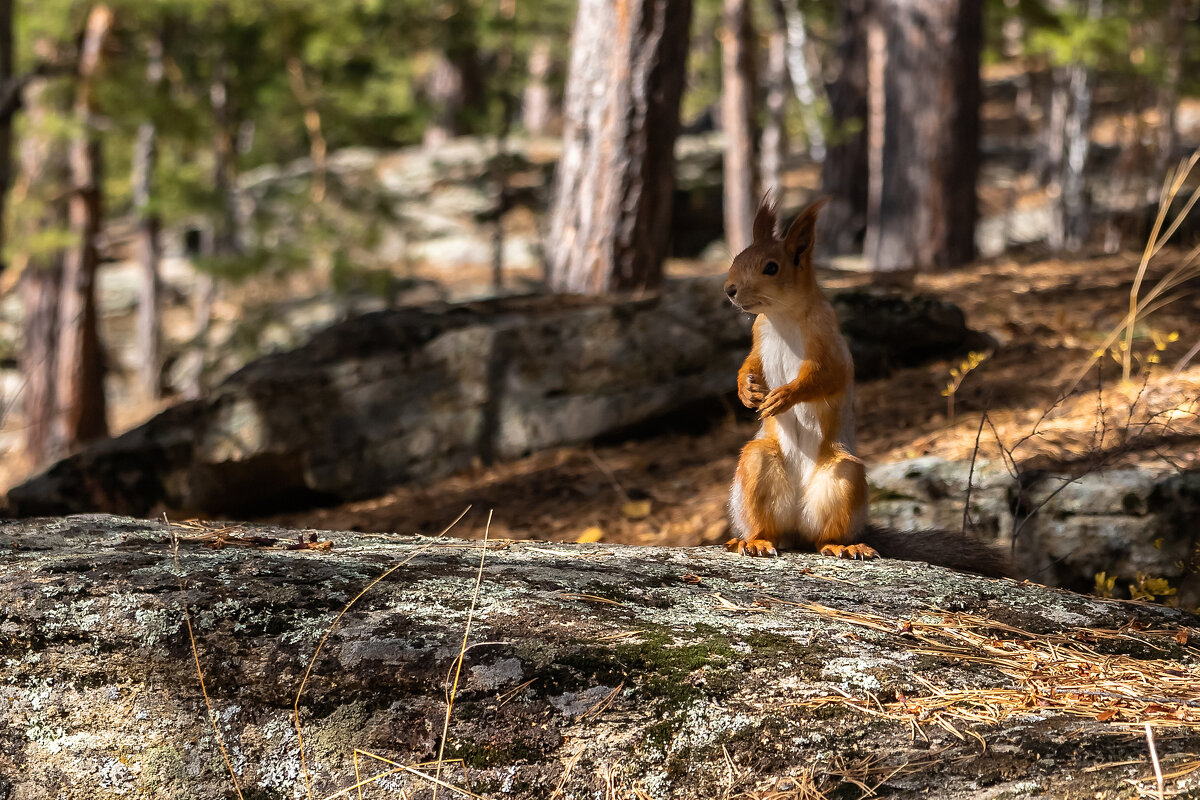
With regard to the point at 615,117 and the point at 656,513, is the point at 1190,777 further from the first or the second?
the point at 615,117

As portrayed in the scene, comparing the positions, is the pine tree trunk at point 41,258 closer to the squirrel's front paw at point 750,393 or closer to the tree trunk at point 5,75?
the tree trunk at point 5,75

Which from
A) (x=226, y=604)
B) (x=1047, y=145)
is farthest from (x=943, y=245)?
(x=1047, y=145)

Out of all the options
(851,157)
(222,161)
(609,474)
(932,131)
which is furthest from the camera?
(851,157)

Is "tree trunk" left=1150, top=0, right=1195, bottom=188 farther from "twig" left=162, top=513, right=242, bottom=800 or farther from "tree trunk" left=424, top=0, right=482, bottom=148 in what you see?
"twig" left=162, top=513, right=242, bottom=800

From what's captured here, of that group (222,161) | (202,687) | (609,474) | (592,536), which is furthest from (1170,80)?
(202,687)

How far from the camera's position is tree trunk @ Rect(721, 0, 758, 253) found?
36.3 feet

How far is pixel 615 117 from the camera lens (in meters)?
7.18

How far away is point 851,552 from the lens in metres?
3.36

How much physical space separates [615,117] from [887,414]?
3071mm

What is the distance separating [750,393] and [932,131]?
6718 millimetres

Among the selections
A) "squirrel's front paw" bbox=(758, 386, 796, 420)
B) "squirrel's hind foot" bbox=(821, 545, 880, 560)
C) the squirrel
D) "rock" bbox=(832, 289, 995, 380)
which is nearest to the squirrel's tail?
the squirrel

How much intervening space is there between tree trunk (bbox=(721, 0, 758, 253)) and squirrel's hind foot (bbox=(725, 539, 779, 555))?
7918 millimetres

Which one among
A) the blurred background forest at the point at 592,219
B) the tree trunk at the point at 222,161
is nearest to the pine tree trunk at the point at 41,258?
the blurred background forest at the point at 592,219

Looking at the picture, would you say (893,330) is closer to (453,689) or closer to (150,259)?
(453,689)
